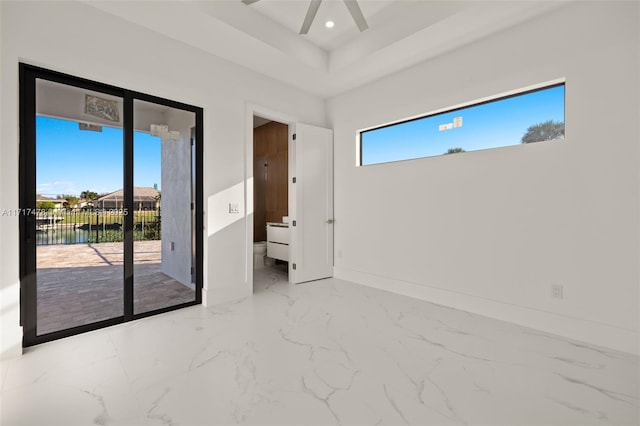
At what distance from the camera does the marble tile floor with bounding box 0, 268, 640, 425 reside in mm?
1478

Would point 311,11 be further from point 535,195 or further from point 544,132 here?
point 535,195

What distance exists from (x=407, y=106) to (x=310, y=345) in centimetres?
294

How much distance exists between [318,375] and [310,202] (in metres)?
2.65

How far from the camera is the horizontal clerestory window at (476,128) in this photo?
2598mm

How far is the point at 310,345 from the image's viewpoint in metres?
2.22

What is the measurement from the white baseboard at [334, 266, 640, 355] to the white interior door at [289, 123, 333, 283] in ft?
3.14

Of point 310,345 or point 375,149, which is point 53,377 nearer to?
point 310,345

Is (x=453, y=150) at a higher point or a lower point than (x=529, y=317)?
higher

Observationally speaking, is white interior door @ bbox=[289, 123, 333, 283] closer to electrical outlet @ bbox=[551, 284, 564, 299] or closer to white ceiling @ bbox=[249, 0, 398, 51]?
white ceiling @ bbox=[249, 0, 398, 51]

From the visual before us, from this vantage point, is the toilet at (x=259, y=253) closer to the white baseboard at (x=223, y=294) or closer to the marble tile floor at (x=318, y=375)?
the white baseboard at (x=223, y=294)

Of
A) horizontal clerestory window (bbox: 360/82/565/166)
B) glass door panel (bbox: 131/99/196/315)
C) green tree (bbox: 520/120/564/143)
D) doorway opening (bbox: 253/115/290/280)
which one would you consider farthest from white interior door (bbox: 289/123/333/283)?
green tree (bbox: 520/120/564/143)

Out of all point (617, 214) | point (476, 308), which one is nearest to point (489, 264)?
point (476, 308)

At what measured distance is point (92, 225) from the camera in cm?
282

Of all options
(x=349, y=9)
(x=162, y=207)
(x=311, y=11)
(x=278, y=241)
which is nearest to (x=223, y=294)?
(x=162, y=207)
